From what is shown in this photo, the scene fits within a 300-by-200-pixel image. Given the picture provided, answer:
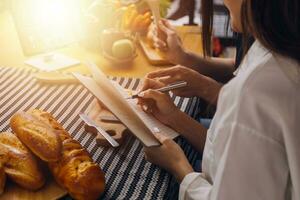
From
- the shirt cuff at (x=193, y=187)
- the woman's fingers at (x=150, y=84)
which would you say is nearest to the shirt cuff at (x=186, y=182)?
the shirt cuff at (x=193, y=187)

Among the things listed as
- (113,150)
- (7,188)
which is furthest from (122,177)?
(7,188)

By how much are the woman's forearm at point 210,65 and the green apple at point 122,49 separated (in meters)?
0.20

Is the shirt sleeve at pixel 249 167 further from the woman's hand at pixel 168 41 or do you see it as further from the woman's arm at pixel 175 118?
the woman's hand at pixel 168 41

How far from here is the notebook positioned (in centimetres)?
85

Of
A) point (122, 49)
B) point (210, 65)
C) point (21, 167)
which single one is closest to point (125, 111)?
point (21, 167)

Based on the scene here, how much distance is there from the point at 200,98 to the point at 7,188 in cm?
66

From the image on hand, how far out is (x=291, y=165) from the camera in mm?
656

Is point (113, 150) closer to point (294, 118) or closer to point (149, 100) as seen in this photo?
point (149, 100)

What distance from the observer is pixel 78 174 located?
77 centimetres

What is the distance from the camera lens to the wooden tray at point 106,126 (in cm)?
96

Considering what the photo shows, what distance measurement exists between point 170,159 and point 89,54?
2.45ft

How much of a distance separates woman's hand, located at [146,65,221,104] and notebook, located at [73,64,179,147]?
0.17 metres

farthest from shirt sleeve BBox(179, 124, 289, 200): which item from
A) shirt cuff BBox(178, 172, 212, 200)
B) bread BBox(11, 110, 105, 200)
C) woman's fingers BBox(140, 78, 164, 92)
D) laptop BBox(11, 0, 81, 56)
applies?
laptop BBox(11, 0, 81, 56)

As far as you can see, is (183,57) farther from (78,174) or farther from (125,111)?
(78,174)
